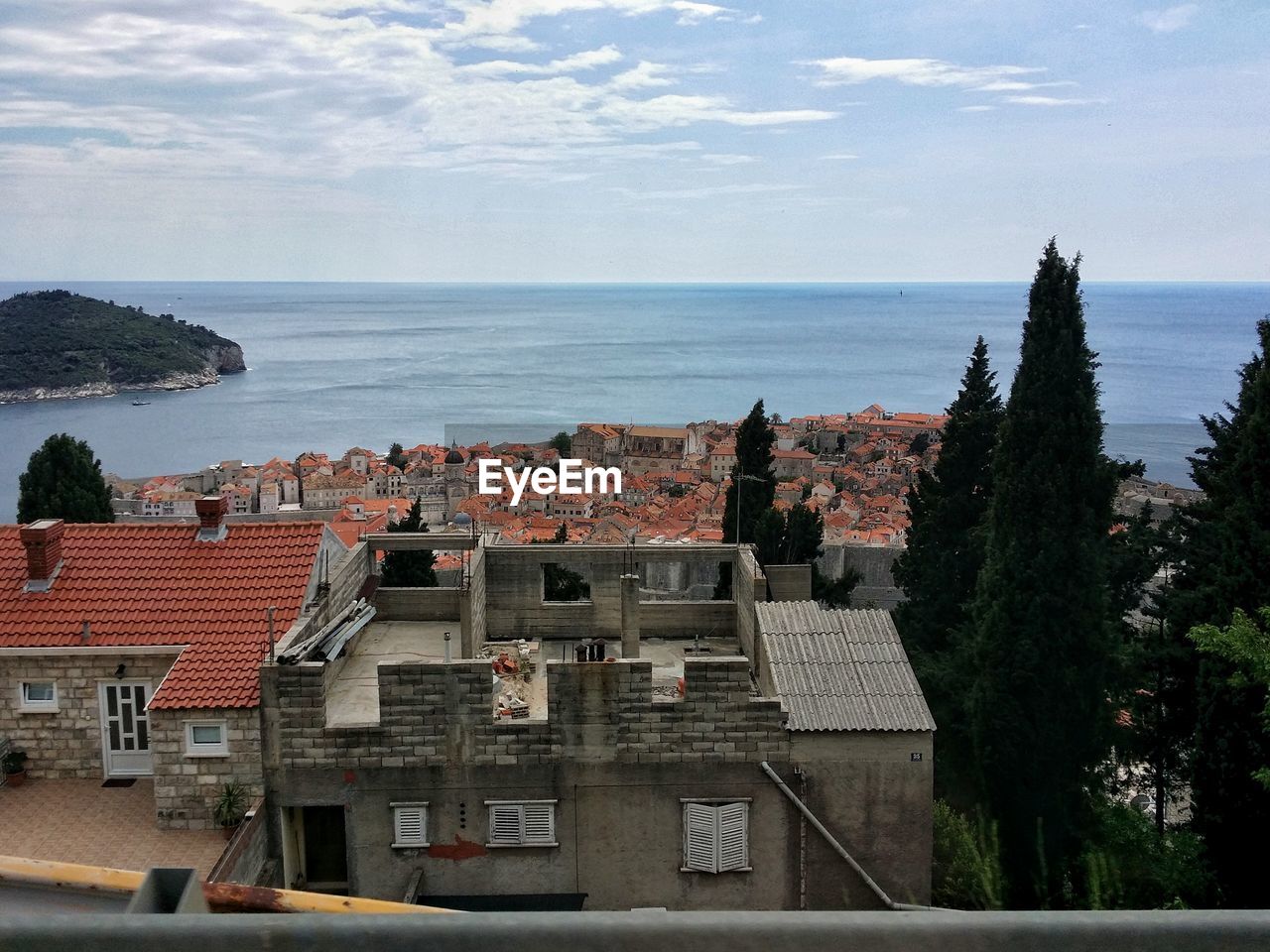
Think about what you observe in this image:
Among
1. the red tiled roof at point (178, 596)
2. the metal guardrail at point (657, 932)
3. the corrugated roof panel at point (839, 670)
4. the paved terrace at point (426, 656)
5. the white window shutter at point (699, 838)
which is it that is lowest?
the white window shutter at point (699, 838)

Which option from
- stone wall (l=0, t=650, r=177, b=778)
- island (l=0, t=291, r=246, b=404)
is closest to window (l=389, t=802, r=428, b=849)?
stone wall (l=0, t=650, r=177, b=778)

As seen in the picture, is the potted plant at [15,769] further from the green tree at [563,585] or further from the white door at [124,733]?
the green tree at [563,585]

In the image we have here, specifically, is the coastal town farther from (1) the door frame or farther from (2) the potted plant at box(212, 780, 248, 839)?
(2) the potted plant at box(212, 780, 248, 839)

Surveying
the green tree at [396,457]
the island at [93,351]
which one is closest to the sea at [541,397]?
the island at [93,351]

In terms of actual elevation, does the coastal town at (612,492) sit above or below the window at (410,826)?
below

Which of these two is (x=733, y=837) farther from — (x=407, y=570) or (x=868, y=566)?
(x=868, y=566)

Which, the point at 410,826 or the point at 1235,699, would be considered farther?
the point at 1235,699

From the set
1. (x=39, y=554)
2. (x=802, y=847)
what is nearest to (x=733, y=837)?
(x=802, y=847)
